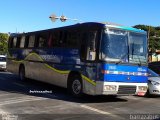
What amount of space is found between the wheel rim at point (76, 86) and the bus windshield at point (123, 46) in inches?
76.8

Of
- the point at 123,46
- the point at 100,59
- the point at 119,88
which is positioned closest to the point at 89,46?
the point at 100,59

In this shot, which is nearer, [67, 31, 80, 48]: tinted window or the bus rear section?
the bus rear section

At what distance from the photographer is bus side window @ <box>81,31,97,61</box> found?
43.9ft

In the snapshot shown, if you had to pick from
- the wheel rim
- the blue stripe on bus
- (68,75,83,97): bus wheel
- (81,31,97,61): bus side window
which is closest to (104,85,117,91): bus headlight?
the blue stripe on bus

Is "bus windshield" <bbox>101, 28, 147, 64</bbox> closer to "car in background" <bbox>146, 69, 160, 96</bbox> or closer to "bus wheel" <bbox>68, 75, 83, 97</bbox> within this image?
"bus wheel" <bbox>68, 75, 83, 97</bbox>

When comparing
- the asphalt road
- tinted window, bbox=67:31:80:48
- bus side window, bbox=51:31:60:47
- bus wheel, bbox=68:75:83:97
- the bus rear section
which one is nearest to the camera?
the asphalt road

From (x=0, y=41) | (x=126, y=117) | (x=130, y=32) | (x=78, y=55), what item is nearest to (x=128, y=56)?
(x=130, y=32)

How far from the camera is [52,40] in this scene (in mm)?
17125

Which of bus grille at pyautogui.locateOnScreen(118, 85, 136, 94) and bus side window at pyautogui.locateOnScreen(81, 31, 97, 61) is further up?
bus side window at pyautogui.locateOnScreen(81, 31, 97, 61)

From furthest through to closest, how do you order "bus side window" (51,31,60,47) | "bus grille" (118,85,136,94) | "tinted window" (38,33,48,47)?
1. "tinted window" (38,33,48,47)
2. "bus side window" (51,31,60,47)
3. "bus grille" (118,85,136,94)

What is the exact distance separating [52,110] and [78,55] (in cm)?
372

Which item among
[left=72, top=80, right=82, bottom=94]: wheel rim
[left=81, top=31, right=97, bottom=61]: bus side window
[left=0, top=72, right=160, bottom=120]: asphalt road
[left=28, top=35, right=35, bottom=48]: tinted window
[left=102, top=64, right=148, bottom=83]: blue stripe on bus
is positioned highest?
[left=28, top=35, right=35, bottom=48]: tinted window

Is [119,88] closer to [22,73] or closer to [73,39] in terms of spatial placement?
[73,39]

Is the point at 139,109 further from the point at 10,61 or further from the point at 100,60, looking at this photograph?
the point at 10,61
